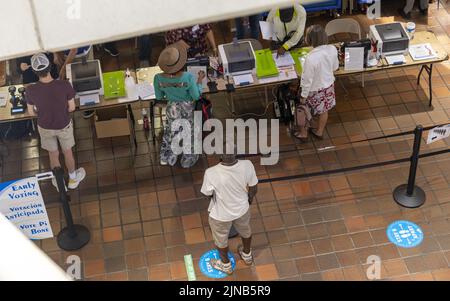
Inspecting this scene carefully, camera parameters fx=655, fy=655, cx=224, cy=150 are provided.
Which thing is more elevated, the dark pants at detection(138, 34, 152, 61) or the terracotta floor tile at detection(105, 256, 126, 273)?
the dark pants at detection(138, 34, 152, 61)

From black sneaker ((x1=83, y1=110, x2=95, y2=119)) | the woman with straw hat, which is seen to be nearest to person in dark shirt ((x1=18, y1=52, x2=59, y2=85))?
black sneaker ((x1=83, y1=110, x2=95, y2=119))

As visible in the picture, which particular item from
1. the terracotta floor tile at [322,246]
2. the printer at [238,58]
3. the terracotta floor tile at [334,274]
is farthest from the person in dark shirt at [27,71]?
the terracotta floor tile at [334,274]

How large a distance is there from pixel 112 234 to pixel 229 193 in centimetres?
194

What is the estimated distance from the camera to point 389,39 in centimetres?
768

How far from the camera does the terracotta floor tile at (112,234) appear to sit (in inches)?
272

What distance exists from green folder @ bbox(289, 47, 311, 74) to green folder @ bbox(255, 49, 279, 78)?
258 mm

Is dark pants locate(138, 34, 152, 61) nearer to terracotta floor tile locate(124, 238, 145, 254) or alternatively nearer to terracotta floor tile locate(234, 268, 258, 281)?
terracotta floor tile locate(124, 238, 145, 254)

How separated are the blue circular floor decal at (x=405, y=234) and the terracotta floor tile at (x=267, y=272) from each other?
1.24 m

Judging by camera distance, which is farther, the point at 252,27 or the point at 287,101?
the point at 252,27

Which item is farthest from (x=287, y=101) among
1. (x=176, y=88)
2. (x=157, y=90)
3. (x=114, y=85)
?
(x=114, y=85)

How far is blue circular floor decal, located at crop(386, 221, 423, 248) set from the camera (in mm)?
6590

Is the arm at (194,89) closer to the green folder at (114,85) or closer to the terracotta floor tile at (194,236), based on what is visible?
the green folder at (114,85)

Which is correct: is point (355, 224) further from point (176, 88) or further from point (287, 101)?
point (176, 88)
